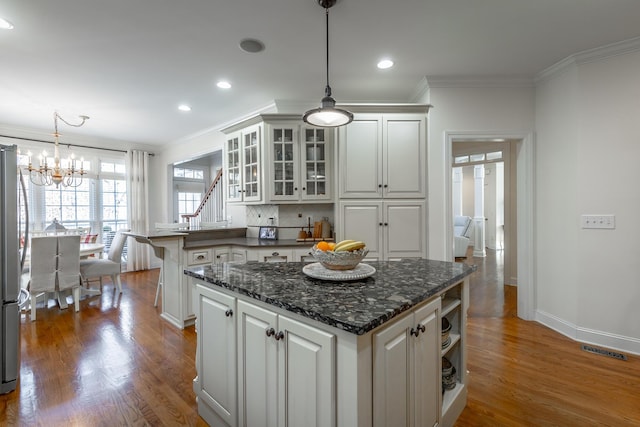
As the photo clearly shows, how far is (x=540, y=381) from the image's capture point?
206cm

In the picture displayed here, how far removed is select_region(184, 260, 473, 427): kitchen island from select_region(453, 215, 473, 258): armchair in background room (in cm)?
529

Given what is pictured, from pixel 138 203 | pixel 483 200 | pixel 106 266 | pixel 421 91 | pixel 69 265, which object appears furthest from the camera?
pixel 483 200

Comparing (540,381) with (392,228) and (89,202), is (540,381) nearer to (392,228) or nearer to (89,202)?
(392,228)

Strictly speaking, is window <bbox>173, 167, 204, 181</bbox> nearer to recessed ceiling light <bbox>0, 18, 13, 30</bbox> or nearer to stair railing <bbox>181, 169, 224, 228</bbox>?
stair railing <bbox>181, 169, 224, 228</bbox>

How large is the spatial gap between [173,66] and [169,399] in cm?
287

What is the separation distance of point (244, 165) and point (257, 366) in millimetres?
2846

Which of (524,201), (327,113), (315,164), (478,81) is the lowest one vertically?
(524,201)

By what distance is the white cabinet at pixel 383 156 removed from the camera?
3.15m

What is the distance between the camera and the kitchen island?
3.20ft

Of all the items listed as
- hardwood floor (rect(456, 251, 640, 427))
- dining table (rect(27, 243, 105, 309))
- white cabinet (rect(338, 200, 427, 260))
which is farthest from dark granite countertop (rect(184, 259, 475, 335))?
dining table (rect(27, 243, 105, 309))

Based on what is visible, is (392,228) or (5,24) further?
(392,228)

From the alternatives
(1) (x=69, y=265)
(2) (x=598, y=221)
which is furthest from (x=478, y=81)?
(1) (x=69, y=265)

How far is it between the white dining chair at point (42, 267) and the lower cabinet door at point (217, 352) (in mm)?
3038

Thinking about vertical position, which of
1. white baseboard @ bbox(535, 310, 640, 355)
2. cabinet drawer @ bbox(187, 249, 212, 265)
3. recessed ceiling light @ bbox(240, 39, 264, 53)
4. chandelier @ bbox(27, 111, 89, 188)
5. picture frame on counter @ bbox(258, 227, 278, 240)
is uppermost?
recessed ceiling light @ bbox(240, 39, 264, 53)
